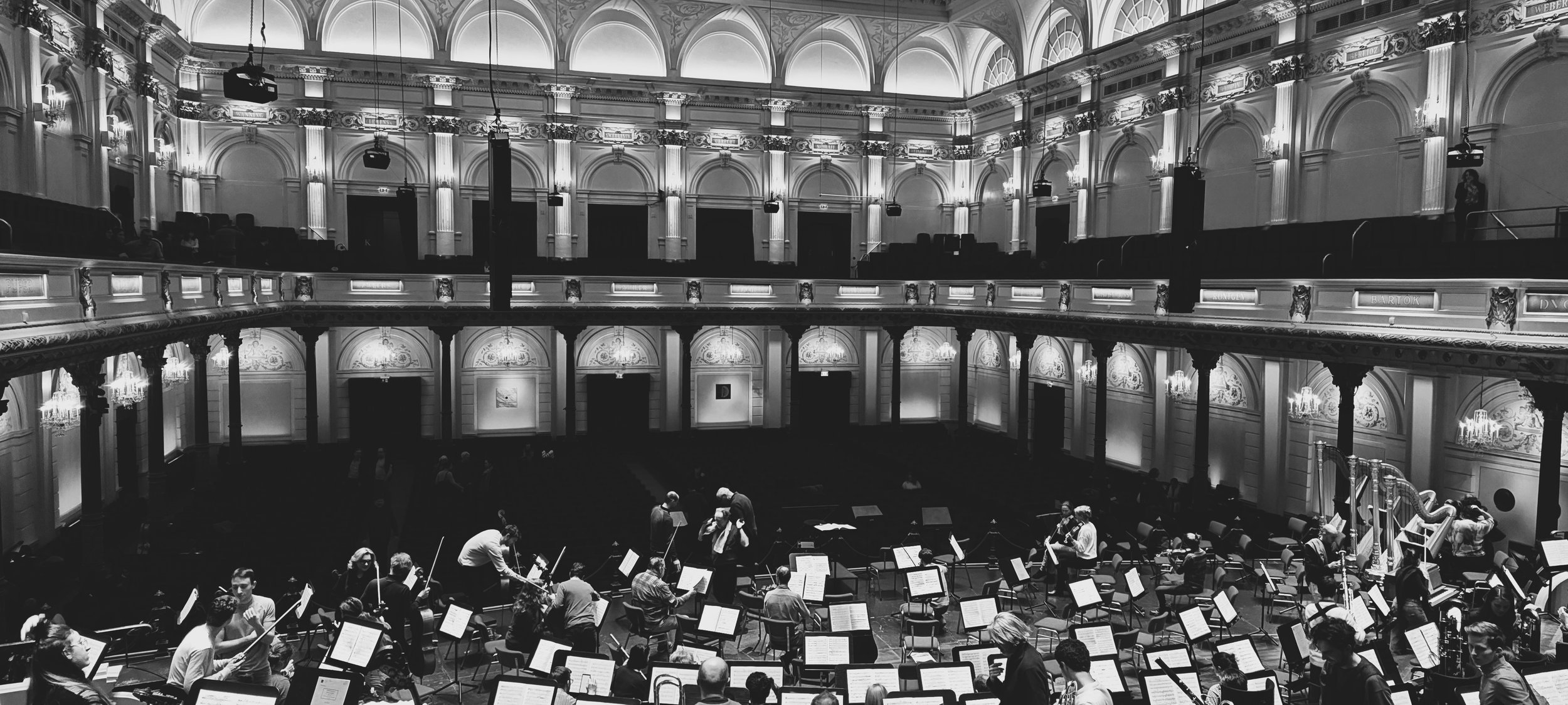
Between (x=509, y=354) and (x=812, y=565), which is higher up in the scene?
(x=509, y=354)

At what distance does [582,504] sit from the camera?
17.6 m

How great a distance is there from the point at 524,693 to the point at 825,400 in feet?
76.1

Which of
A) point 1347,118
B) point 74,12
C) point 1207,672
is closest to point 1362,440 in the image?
point 1347,118

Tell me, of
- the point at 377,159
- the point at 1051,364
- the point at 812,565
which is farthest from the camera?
the point at 1051,364

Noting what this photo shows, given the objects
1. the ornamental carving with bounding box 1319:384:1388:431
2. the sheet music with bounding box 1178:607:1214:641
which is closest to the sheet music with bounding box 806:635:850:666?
the sheet music with bounding box 1178:607:1214:641

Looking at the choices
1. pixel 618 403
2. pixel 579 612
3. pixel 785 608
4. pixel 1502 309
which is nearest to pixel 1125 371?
pixel 1502 309

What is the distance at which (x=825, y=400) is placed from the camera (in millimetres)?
30344

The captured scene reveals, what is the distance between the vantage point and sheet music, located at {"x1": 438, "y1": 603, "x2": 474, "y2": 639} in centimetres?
986

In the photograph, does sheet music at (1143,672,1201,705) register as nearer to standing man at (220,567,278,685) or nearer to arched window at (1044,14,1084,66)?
standing man at (220,567,278,685)

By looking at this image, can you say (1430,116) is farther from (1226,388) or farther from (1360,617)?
(1360,617)

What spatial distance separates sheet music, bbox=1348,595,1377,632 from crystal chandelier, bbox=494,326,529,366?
72.5ft

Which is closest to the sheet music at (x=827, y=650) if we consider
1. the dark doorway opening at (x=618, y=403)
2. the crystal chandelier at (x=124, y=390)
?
the crystal chandelier at (x=124, y=390)

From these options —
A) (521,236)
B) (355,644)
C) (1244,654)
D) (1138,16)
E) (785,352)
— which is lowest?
(1244,654)

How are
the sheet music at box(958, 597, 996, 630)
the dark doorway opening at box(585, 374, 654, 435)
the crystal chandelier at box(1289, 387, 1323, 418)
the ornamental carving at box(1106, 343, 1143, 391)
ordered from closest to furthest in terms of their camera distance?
1. the sheet music at box(958, 597, 996, 630)
2. the crystal chandelier at box(1289, 387, 1323, 418)
3. the ornamental carving at box(1106, 343, 1143, 391)
4. the dark doorway opening at box(585, 374, 654, 435)
